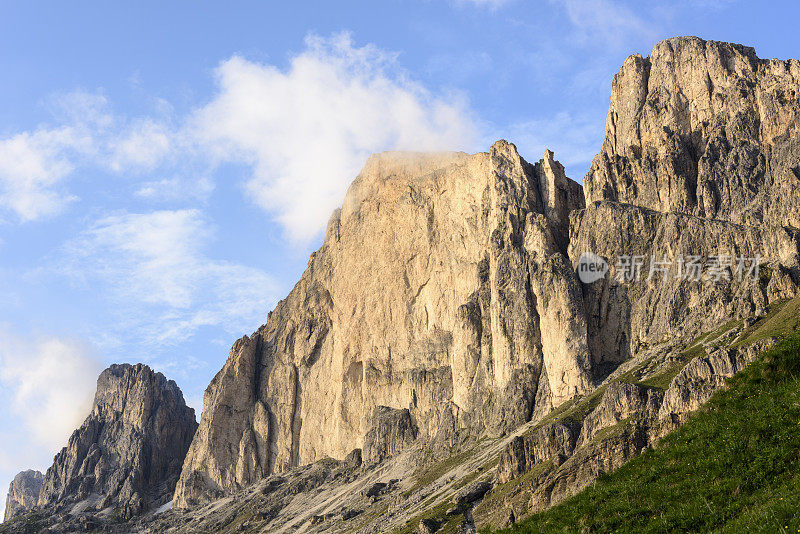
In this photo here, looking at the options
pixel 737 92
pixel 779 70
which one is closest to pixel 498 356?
pixel 737 92

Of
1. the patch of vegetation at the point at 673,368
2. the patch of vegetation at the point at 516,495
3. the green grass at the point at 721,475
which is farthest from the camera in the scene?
the patch of vegetation at the point at 673,368

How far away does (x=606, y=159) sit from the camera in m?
200

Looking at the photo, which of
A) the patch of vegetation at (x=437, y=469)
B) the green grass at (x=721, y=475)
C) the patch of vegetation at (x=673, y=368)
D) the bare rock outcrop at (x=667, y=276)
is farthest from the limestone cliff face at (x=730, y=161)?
the green grass at (x=721, y=475)

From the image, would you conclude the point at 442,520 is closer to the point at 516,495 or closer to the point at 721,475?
the point at 516,495

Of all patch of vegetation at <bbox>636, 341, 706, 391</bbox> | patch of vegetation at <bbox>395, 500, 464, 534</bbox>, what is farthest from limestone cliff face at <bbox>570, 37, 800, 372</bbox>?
patch of vegetation at <bbox>395, 500, 464, 534</bbox>

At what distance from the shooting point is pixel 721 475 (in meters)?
40.1

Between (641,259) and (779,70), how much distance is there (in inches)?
2583

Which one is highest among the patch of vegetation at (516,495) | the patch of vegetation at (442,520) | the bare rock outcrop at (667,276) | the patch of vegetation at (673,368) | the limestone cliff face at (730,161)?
the limestone cliff face at (730,161)

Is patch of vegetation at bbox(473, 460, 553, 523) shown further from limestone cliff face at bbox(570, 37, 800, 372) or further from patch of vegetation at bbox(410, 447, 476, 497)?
limestone cliff face at bbox(570, 37, 800, 372)

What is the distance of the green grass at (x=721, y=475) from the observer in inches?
1414

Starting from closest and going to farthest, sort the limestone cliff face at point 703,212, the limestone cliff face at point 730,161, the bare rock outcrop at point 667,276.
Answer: the bare rock outcrop at point 667,276, the limestone cliff face at point 703,212, the limestone cliff face at point 730,161

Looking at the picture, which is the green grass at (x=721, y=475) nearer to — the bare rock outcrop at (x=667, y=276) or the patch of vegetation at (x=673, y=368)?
the patch of vegetation at (x=673, y=368)

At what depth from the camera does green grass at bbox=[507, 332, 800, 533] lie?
118 ft

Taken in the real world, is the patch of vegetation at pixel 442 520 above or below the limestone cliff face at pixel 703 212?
below
